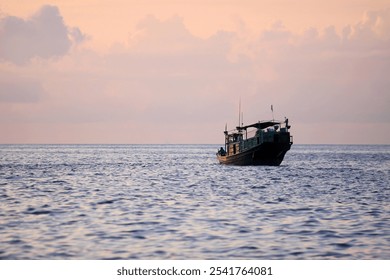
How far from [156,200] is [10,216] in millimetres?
9336

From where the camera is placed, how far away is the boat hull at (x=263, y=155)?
6378cm

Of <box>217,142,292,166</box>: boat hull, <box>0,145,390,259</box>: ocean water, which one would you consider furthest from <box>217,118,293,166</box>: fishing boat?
<box>0,145,390,259</box>: ocean water

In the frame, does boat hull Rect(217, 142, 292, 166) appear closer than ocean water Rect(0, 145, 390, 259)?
No

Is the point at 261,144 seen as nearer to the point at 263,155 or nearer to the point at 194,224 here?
the point at 263,155

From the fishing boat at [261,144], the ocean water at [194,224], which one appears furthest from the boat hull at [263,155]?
the ocean water at [194,224]

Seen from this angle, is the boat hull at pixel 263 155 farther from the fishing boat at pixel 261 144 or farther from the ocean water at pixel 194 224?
the ocean water at pixel 194 224

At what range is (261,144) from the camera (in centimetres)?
6300

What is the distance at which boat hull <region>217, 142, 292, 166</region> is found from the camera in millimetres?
63781

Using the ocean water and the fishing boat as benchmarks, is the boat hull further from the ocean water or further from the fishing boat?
the ocean water

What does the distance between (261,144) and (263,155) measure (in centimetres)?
248

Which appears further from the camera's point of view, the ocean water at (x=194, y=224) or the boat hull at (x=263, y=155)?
the boat hull at (x=263, y=155)

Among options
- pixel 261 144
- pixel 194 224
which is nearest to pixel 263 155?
pixel 261 144
